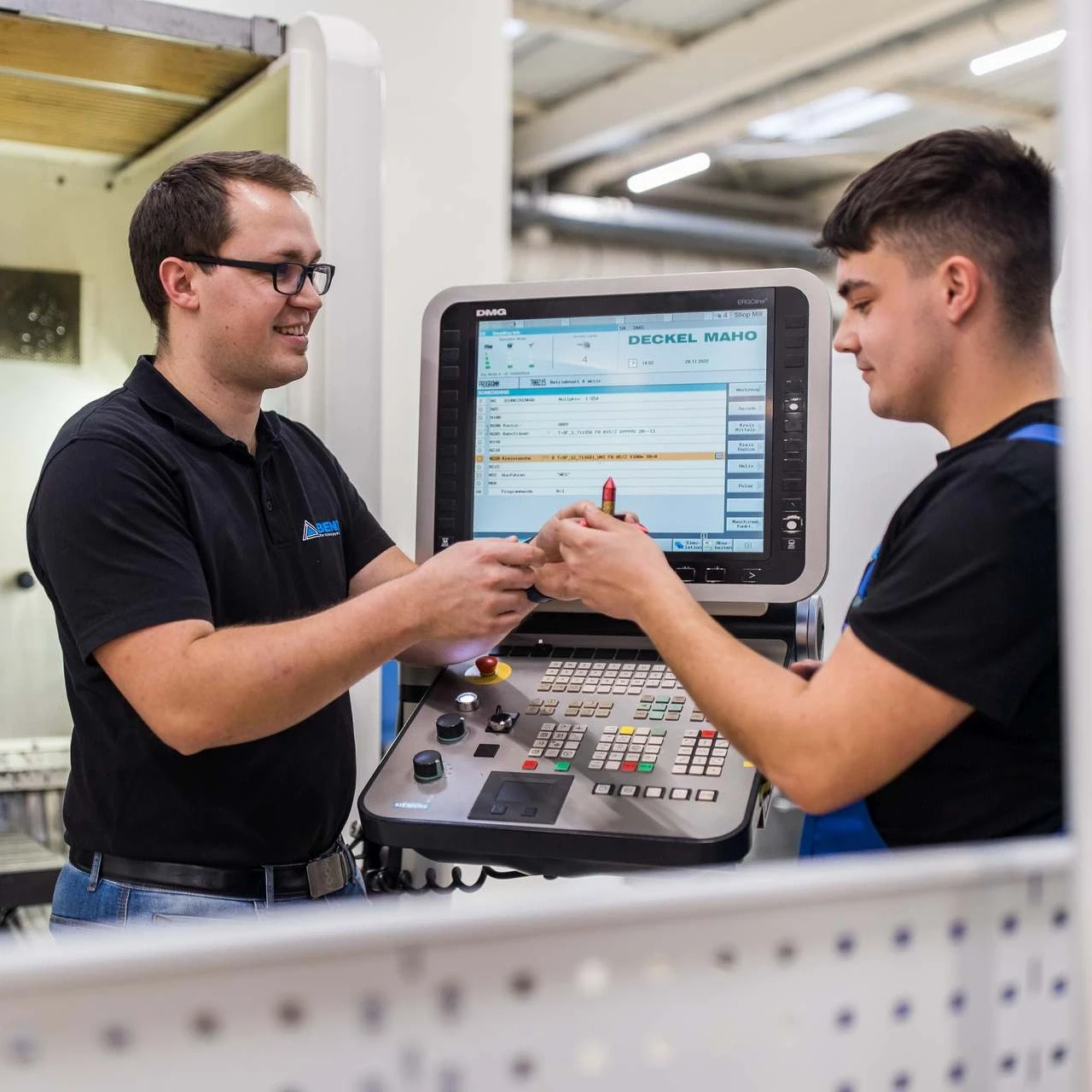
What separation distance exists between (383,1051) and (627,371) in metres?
1.16

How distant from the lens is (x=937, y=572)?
1.12 meters

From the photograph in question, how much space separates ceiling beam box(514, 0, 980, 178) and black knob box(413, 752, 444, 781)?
4595mm

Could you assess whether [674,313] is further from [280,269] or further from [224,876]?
[224,876]

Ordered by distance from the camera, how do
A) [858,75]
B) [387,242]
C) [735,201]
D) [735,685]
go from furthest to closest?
1. [735,201]
2. [858,75]
3. [387,242]
4. [735,685]

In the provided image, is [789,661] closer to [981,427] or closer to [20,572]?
[981,427]

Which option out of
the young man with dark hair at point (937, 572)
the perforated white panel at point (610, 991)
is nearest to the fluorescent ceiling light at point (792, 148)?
the young man with dark hair at point (937, 572)

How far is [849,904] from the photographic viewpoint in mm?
669

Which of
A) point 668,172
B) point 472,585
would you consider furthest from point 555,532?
point 668,172

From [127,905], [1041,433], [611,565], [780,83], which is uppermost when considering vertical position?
[780,83]

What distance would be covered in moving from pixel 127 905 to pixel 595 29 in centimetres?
569

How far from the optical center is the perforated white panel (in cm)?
56

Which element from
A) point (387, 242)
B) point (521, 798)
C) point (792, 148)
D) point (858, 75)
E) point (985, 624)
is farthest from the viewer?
point (792, 148)

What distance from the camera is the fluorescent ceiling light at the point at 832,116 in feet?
23.1

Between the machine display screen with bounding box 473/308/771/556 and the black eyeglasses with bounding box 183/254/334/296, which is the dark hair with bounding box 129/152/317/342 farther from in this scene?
the machine display screen with bounding box 473/308/771/556
